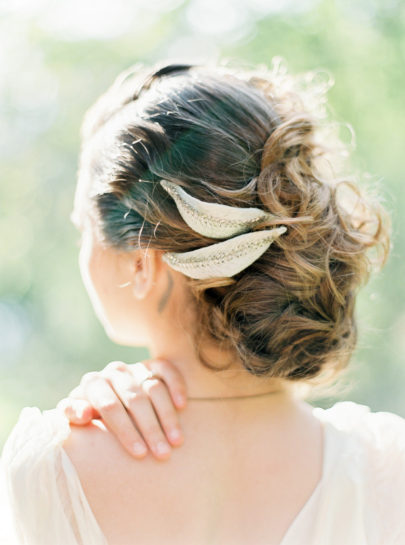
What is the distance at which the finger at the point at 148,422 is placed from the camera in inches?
41.7

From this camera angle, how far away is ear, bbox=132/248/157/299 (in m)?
1.19

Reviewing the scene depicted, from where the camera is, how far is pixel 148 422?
109 centimetres

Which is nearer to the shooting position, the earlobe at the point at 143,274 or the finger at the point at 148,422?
the finger at the point at 148,422

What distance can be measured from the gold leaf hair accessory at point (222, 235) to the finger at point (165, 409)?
222 millimetres

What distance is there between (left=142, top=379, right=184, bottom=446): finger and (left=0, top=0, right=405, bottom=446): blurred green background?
293 cm

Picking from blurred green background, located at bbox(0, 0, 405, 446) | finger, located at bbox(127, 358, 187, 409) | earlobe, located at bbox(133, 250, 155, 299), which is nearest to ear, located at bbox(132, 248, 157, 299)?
earlobe, located at bbox(133, 250, 155, 299)

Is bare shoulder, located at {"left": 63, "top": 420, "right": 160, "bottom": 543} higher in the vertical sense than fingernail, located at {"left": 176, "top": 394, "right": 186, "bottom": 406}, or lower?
lower

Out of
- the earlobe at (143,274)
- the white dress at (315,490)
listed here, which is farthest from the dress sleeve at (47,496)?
the earlobe at (143,274)

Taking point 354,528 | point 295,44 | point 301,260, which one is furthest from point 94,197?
point 295,44

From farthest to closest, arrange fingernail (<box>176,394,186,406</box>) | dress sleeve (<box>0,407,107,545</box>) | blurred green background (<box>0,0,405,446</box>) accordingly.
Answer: blurred green background (<box>0,0,405,446</box>) → fingernail (<box>176,394,186,406</box>) → dress sleeve (<box>0,407,107,545</box>)

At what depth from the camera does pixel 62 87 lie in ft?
14.3

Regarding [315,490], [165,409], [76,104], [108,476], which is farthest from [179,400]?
[76,104]

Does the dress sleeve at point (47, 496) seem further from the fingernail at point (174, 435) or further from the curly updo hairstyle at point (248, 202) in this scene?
the curly updo hairstyle at point (248, 202)

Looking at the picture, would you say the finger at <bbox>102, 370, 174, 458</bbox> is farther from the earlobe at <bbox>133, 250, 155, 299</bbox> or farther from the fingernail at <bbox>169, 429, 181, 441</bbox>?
the earlobe at <bbox>133, 250, 155, 299</bbox>
